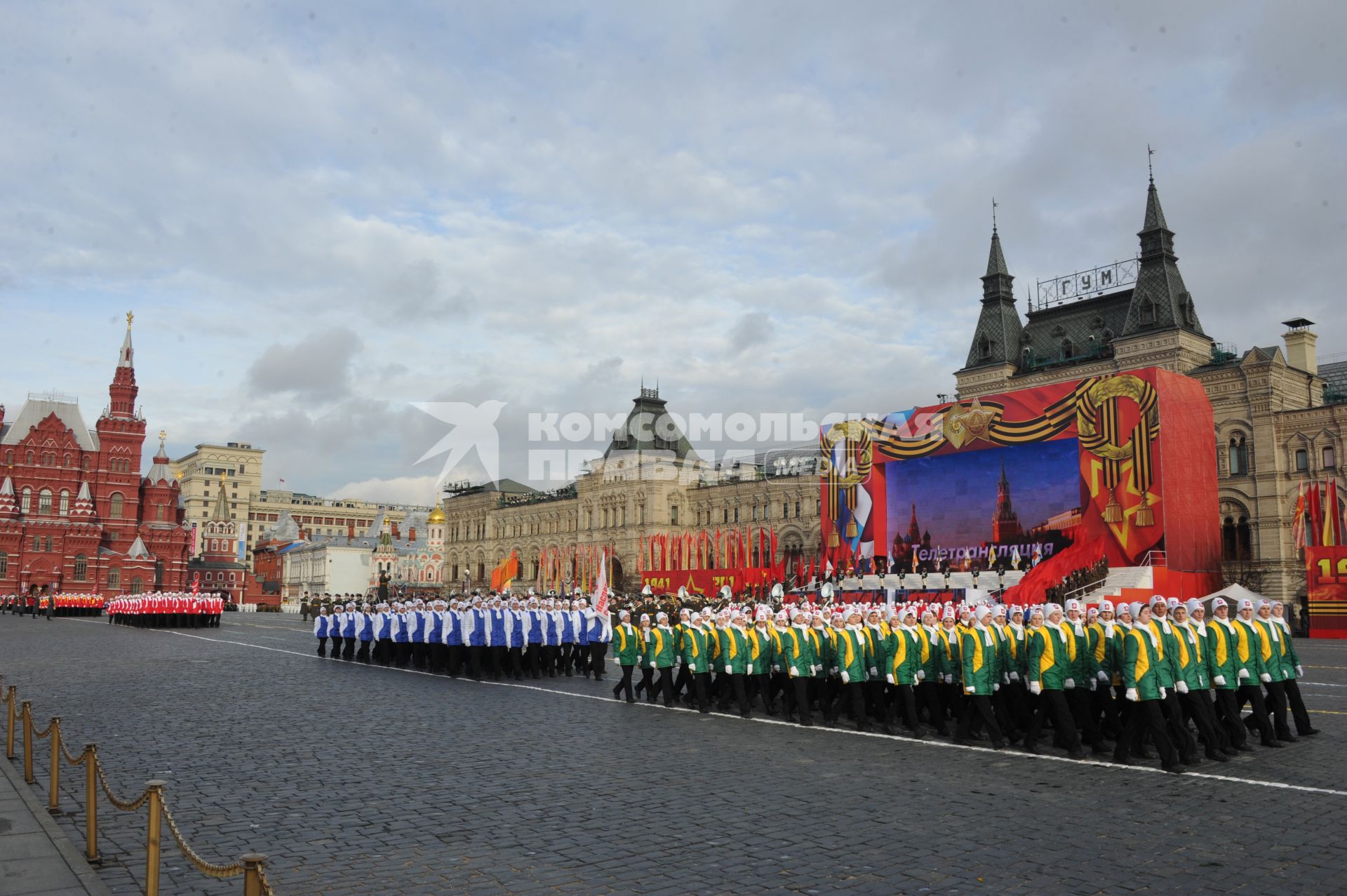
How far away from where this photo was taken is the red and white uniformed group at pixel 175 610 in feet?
144

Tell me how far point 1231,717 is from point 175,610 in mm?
43456

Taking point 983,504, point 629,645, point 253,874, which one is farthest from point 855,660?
point 983,504

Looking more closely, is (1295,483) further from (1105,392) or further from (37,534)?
(37,534)

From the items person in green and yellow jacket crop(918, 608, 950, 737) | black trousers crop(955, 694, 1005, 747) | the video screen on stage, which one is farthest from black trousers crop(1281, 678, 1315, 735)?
the video screen on stage

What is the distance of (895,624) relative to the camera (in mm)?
12781

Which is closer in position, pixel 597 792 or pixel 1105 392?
pixel 597 792

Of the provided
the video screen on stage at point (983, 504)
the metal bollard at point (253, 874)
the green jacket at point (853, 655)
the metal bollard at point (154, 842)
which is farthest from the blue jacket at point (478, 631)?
the video screen on stage at point (983, 504)

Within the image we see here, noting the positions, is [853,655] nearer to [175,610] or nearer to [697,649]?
[697,649]

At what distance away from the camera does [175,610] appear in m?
43.9

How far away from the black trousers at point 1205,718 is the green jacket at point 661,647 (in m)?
7.60

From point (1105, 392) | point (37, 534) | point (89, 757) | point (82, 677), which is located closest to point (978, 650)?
point (89, 757)

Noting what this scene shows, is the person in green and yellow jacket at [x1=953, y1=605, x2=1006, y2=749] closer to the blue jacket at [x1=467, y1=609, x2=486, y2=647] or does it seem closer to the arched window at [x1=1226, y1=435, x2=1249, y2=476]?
the blue jacket at [x1=467, y1=609, x2=486, y2=647]

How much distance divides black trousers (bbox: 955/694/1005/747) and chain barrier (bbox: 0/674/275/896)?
8.22 meters

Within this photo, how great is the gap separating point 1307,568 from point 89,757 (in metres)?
39.0
